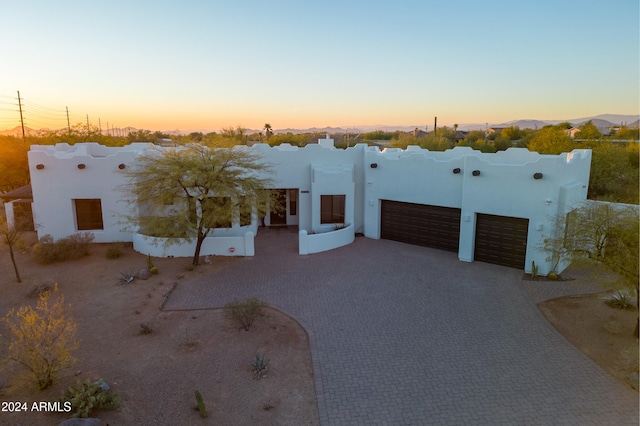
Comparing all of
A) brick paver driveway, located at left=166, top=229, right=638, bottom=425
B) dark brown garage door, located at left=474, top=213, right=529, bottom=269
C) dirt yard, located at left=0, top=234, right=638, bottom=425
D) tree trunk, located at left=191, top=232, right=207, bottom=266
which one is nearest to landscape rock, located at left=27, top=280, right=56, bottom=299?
dirt yard, located at left=0, top=234, right=638, bottom=425

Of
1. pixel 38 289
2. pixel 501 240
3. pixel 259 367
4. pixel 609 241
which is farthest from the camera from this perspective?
pixel 501 240

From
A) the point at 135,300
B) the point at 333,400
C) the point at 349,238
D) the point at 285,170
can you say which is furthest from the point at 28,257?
the point at 333,400

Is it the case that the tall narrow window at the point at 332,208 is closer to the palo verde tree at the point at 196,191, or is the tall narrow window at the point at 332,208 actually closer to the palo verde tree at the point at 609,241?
the palo verde tree at the point at 196,191

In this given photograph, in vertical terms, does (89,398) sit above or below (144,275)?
above

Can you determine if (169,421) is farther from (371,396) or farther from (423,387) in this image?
(423,387)

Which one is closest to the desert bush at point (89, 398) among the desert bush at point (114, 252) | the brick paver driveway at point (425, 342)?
the brick paver driveway at point (425, 342)

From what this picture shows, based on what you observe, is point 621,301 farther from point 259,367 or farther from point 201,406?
point 201,406

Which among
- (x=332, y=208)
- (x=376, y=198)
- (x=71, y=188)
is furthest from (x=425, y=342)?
(x=71, y=188)

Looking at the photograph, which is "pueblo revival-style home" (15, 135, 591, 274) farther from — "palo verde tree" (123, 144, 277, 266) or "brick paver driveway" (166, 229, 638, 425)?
"brick paver driveway" (166, 229, 638, 425)
